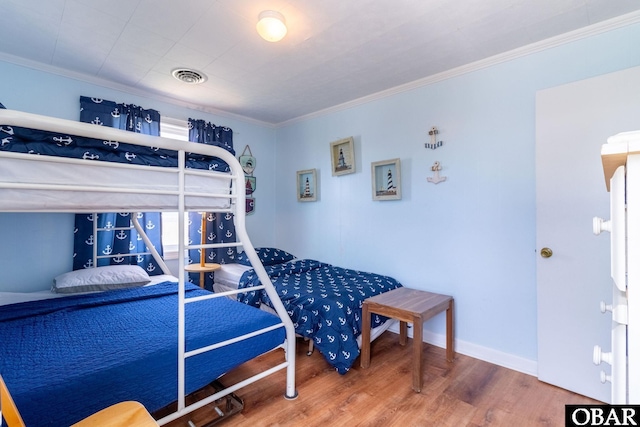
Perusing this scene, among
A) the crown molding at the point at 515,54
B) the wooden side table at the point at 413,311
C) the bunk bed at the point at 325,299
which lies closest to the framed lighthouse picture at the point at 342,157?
the crown molding at the point at 515,54

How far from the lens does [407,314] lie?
81.4 inches

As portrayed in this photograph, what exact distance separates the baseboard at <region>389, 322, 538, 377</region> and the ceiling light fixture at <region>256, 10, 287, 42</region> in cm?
257

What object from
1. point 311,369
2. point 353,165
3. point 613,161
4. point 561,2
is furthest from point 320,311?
point 561,2

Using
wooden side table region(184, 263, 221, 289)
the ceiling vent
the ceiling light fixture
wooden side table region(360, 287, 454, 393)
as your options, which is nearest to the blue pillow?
wooden side table region(184, 263, 221, 289)

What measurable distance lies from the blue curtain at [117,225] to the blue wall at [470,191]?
76.1 inches

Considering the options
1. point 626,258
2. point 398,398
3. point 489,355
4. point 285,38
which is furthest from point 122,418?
point 489,355

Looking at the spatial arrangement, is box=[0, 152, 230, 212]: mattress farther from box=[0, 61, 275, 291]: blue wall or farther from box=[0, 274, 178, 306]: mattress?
box=[0, 61, 275, 291]: blue wall

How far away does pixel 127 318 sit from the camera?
1756mm

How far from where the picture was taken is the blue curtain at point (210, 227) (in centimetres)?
331

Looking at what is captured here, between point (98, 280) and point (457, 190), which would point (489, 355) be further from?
point (98, 280)

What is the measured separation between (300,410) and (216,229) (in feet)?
7.16

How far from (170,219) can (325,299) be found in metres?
1.97

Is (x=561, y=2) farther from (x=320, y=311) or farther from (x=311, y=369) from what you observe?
Result: (x=311, y=369)

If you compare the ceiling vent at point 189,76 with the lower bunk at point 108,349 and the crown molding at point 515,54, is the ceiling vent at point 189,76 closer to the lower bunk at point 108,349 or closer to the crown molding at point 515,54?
the crown molding at point 515,54
